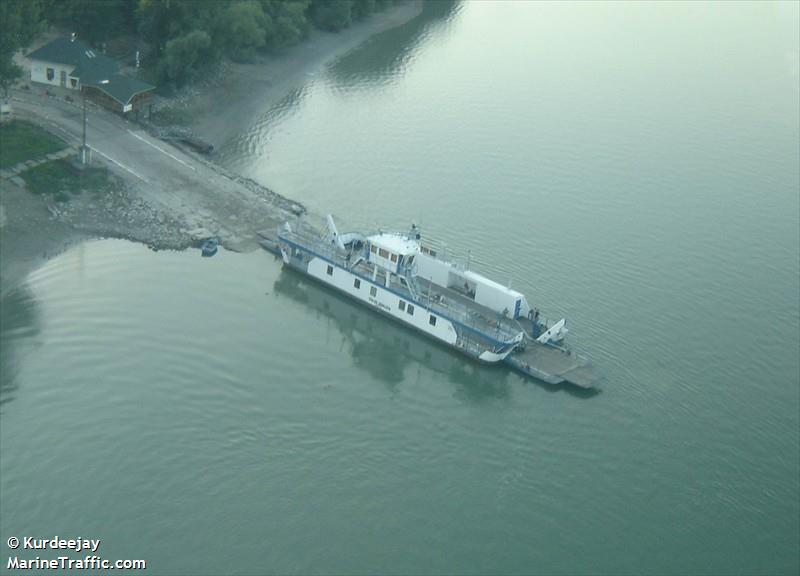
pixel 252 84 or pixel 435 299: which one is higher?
pixel 252 84

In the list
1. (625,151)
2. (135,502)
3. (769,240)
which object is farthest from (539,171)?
(135,502)

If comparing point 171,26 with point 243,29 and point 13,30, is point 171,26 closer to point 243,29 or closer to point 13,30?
point 243,29

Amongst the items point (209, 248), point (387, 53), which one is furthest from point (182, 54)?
point (387, 53)

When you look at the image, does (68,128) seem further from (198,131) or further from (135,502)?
(135,502)

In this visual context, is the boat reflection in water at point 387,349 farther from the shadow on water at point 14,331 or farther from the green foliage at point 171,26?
the green foliage at point 171,26

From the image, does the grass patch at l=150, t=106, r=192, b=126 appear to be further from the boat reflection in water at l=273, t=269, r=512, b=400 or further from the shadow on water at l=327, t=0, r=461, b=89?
the boat reflection in water at l=273, t=269, r=512, b=400
